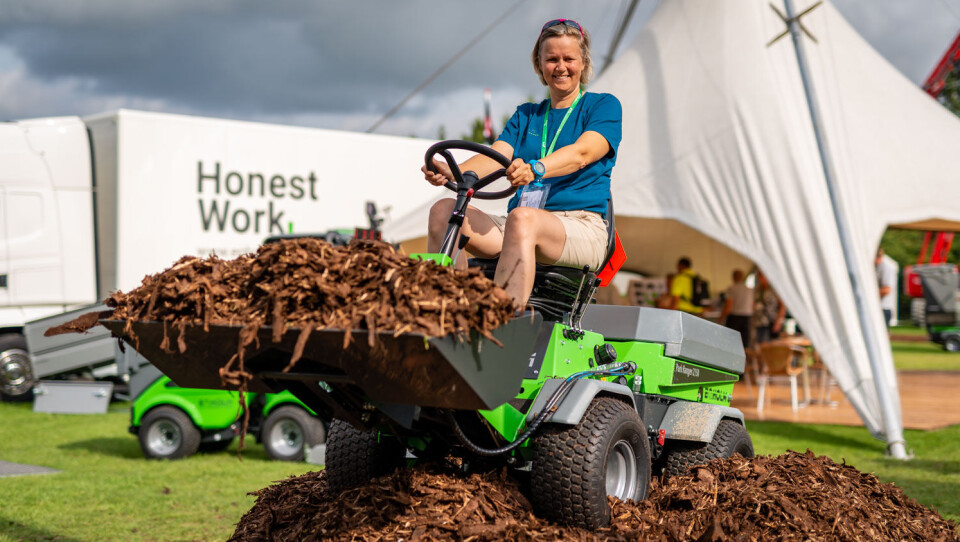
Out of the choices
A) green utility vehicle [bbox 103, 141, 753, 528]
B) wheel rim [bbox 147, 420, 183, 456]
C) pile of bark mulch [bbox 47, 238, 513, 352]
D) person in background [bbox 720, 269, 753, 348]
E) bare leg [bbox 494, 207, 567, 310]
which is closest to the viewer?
pile of bark mulch [bbox 47, 238, 513, 352]

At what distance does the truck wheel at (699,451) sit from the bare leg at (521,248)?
147 centimetres

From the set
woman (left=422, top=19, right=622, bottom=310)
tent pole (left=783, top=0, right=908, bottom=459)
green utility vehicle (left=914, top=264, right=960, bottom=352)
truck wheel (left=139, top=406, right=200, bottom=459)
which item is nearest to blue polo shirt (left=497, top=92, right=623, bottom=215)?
woman (left=422, top=19, right=622, bottom=310)

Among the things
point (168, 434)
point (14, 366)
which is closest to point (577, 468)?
point (168, 434)

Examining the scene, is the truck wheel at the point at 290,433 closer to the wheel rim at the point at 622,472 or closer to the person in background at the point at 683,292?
the wheel rim at the point at 622,472

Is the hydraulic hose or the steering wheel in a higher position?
the steering wheel

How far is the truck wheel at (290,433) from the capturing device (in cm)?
811

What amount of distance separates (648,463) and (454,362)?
140cm

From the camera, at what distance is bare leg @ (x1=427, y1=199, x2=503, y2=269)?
354 centimetres

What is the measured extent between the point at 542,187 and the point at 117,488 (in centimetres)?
489

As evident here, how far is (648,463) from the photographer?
3.62 m

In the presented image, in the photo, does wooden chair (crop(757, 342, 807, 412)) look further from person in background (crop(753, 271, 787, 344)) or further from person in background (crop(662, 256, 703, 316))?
person in background (crop(753, 271, 787, 344))

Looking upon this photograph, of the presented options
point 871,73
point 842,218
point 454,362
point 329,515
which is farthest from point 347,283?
point 871,73

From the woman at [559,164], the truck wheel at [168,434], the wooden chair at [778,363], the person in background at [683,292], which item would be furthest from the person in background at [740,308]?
the woman at [559,164]

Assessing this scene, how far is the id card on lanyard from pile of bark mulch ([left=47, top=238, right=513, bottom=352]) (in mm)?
1126
